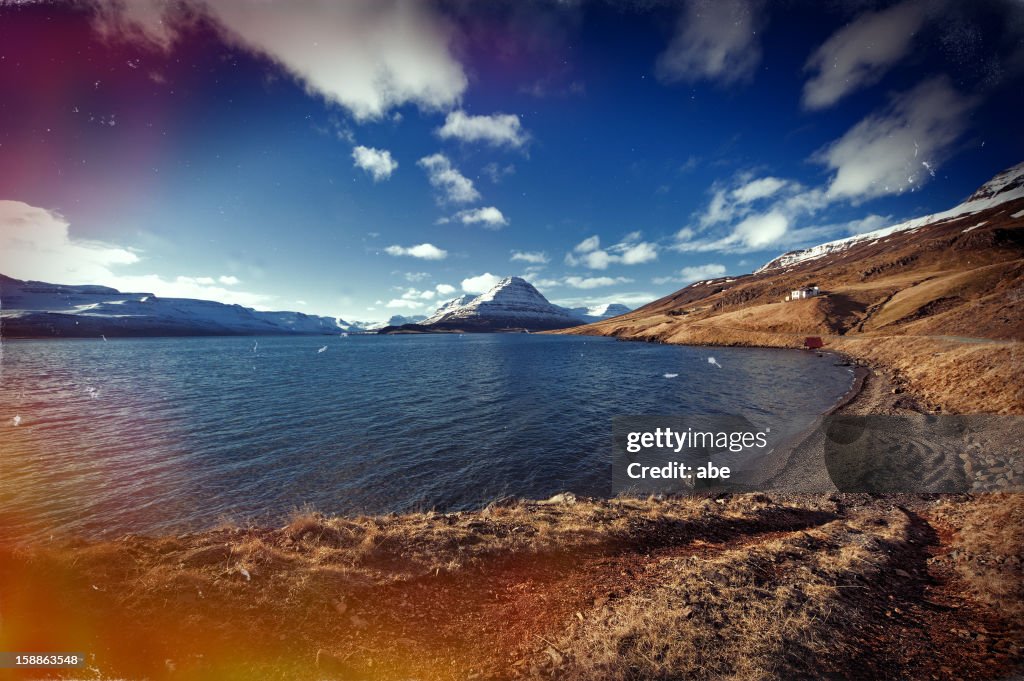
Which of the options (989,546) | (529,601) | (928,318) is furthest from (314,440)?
(928,318)

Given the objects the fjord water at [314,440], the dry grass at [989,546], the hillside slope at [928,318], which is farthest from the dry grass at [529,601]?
the hillside slope at [928,318]

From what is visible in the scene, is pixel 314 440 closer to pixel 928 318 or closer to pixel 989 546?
pixel 989 546

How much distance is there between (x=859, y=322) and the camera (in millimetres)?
84750

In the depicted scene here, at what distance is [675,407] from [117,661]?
130 feet

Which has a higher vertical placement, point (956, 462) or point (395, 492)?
point (956, 462)

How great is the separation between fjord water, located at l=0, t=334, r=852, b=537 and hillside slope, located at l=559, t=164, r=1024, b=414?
334 inches

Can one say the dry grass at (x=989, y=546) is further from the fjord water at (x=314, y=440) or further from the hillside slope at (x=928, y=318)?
the hillside slope at (x=928, y=318)

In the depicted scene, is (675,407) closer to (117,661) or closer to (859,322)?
(117,661)

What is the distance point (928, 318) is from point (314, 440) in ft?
326

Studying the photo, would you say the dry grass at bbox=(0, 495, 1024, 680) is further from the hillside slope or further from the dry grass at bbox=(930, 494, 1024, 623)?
the hillside slope

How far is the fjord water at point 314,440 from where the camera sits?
18406mm

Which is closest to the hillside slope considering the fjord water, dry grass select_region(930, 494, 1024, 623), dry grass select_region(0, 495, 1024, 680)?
the fjord water

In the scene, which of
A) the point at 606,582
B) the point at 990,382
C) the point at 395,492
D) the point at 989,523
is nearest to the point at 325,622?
the point at 606,582

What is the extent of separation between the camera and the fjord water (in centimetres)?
1841
